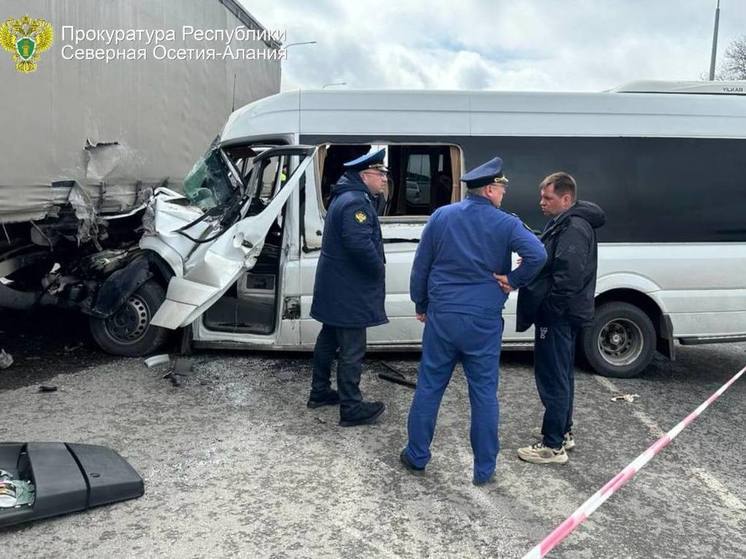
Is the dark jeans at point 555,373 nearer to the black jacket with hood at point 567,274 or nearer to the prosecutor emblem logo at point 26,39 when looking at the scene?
the black jacket with hood at point 567,274

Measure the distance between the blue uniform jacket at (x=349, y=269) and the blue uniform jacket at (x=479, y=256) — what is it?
2.23 ft

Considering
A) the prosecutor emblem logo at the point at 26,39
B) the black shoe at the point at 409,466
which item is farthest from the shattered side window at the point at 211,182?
the black shoe at the point at 409,466

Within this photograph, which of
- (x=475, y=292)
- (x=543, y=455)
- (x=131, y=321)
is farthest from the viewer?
(x=131, y=321)

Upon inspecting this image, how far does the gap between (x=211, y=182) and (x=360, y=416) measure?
2632 mm

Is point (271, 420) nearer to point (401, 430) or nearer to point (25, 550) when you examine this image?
point (401, 430)

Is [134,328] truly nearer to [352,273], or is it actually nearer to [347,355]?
[347,355]

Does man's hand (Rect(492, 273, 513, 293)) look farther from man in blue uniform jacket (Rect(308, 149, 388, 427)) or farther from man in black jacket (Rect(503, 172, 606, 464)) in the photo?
man in blue uniform jacket (Rect(308, 149, 388, 427))

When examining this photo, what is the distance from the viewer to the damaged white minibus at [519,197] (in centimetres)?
541

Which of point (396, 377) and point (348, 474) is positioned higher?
point (396, 377)

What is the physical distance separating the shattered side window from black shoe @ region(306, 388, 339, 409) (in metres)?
2.05

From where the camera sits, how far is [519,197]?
18.2 ft

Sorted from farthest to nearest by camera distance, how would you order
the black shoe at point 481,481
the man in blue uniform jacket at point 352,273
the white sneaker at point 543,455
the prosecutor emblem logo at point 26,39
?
the prosecutor emblem logo at point 26,39 < the man in blue uniform jacket at point 352,273 < the white sneaker at point 543,455 < the black shoe at point 481,481

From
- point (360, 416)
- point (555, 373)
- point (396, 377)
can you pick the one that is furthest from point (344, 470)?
point (396, 377)

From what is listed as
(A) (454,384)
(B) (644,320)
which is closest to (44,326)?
(A) (454,384)
